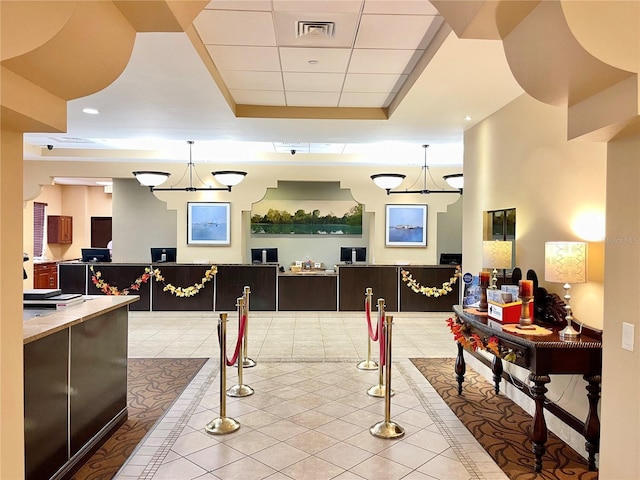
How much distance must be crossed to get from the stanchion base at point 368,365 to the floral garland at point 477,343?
56.4 inches

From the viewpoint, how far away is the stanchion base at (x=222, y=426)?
3566mm

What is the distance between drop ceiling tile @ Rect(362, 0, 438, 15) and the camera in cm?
300

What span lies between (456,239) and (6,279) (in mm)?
10730

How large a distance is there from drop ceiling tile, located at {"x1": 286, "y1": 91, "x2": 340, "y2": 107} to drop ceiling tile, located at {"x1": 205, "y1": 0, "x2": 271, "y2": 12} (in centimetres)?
189

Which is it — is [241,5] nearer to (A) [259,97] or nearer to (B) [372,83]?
(B) [372,83]

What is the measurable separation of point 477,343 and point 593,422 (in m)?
0.96

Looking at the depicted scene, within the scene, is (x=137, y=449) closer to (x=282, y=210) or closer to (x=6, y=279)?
(x=6, y=279)

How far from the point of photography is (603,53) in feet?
5.67

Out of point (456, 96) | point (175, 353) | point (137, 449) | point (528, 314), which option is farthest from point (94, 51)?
point (175, 353)

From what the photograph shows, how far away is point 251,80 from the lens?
15.1 ft

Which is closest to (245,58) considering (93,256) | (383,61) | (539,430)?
(383,61)

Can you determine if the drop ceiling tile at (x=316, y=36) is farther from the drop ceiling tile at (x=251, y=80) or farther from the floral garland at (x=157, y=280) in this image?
the floral garland at (x=157, y=280)

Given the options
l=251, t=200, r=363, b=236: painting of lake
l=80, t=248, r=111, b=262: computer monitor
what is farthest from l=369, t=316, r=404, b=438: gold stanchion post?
l=251, t=200, r=363, b=236: painting of lake

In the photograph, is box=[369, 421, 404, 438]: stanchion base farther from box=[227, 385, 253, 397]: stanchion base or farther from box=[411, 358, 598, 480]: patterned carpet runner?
box=[227, 385, 253, 397]: stanchion base
